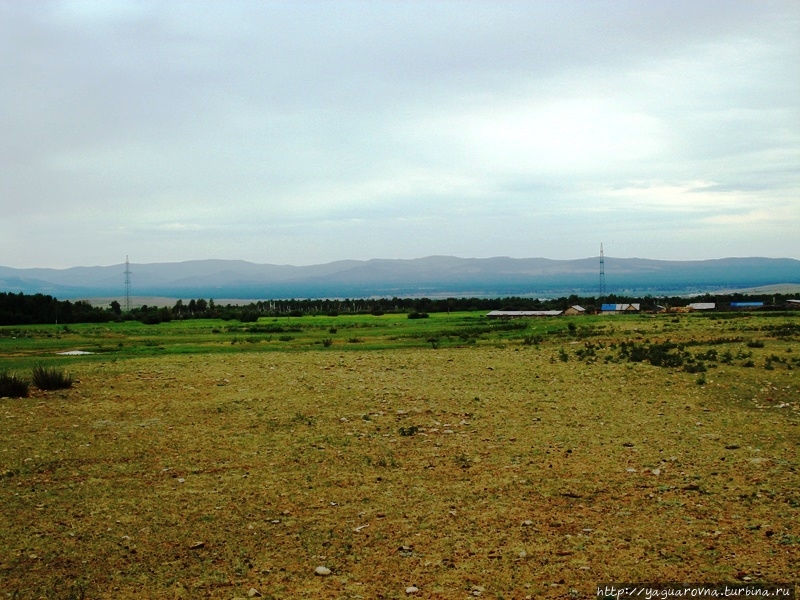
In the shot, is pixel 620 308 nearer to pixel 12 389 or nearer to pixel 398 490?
pixel 12 389

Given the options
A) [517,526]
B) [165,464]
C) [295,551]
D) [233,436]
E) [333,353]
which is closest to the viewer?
[295,551]

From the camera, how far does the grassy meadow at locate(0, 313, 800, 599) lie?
7.15 meters

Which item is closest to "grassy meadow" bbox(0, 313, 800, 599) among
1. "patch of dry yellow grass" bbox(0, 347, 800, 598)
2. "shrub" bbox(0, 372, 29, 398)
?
"patch of dry yellow grass" bbox(0, 347, 800, 598)

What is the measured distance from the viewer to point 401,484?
395 inches

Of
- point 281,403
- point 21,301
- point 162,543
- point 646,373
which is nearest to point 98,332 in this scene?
point 21,301

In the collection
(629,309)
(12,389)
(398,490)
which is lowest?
(398,490)

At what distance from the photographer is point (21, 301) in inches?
2749

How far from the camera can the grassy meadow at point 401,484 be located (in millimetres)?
7152

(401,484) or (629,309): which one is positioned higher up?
(629,309)

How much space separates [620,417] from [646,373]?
5963 millimetres

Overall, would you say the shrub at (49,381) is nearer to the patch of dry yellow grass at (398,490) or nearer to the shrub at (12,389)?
the shrub at (12,389)

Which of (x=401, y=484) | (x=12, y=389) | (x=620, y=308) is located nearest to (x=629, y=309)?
(x=620, y=308)

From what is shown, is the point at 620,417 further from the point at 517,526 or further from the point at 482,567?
the point at 482,567

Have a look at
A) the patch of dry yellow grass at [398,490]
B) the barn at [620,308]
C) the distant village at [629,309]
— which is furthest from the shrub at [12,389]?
the barn at [620,308]
